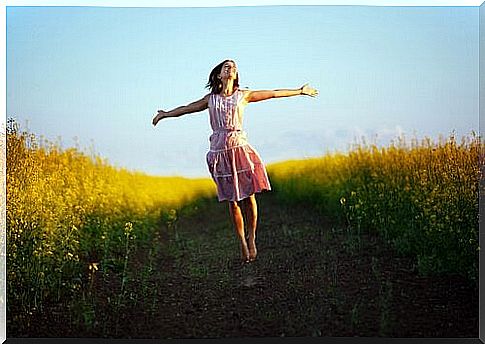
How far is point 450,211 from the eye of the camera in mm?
6285

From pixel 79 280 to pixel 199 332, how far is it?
3.14 ft

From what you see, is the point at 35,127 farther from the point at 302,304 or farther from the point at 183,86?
the point at 302,304

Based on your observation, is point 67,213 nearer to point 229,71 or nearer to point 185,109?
point 185,109

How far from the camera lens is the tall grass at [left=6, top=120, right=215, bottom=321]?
6.12 meters

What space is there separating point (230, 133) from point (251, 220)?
665mm

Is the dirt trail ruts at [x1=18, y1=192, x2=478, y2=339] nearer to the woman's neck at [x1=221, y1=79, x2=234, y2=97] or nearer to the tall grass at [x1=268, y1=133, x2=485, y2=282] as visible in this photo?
the tall grass at [x1=268, y1=133, x2=485, y2=282]

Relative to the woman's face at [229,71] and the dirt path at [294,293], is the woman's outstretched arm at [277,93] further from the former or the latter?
the dirt path at [294,293]

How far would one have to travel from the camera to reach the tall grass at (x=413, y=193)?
6.24 meters

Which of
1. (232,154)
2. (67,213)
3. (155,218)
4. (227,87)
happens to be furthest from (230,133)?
(67,213)

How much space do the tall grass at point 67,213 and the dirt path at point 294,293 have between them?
0.30 metres

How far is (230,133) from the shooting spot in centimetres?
617

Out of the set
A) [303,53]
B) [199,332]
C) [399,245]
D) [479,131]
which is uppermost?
[303,53]

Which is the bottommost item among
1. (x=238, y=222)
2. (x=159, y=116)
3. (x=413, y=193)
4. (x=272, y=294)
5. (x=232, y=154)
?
(x=272, y=294)

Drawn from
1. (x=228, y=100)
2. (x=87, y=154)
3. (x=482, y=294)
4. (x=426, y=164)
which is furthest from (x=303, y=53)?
(x=482, y=294)
